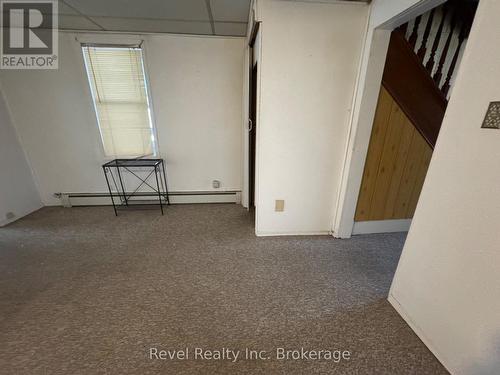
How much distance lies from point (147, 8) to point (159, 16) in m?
0.15

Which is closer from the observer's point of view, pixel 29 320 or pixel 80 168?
pixel 29 320

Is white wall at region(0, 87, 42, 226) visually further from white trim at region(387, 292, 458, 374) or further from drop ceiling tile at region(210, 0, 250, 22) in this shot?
white trim at region(387, 292, 458, 374)

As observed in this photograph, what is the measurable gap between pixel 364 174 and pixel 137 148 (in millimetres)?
2875

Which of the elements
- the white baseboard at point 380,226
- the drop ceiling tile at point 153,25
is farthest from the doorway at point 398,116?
the drop ceiling tile at point 153,25

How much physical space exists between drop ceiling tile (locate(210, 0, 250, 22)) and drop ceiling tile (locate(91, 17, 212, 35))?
Result: 0.25 m

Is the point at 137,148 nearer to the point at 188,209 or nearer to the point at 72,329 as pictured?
the point at 188,209

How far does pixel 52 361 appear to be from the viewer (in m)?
1.07

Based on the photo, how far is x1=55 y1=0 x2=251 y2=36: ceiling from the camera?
1787mm

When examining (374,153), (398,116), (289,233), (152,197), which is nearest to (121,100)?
(152,197)

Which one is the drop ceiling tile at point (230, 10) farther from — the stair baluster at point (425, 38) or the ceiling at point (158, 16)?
the stair baluster at point (425, 38)

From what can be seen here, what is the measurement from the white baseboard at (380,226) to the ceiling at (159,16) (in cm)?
247

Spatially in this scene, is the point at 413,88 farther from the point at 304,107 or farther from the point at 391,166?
the point at 304,107

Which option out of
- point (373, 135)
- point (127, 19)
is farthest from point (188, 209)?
point (373, 135)

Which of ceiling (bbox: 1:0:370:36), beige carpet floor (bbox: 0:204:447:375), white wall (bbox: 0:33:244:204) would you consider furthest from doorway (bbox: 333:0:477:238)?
white wall (bbox: 0:33:244:204)
